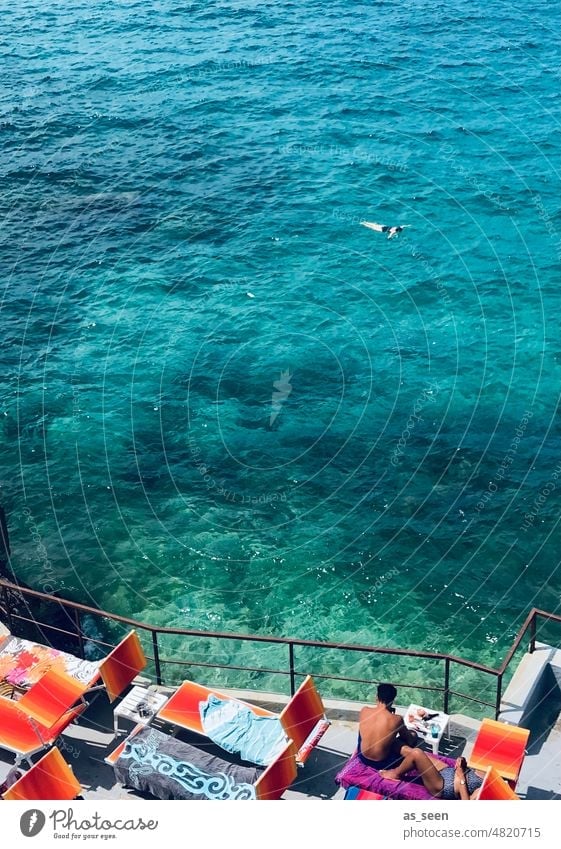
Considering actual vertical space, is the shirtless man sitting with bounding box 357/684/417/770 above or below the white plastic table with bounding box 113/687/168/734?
above

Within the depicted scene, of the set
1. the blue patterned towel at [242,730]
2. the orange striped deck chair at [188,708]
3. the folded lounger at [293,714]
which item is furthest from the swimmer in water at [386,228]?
the blue patterned towel at [242,730]

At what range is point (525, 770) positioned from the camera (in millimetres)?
16438

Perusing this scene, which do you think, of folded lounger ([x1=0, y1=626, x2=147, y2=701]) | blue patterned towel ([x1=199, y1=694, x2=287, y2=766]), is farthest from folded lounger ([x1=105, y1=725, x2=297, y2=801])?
folded lounger ([x1=0, y1=626, x2=147, y2=701])

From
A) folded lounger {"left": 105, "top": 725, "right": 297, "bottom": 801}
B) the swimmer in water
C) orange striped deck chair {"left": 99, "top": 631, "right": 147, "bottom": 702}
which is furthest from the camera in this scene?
the swimmer in water

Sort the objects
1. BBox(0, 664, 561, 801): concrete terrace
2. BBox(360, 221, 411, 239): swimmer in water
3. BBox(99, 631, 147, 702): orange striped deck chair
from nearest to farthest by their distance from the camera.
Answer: BBox(0, 664, 561, 801): concrete terrace, BBox(99, 631, 147, 702): orange striped deck chair, BBox(360, 221, 411, 239): swimmer in water

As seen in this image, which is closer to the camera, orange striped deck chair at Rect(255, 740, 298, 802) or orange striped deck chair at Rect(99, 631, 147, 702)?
orange striped deck chair at Rect(255, 740, 298, 802)

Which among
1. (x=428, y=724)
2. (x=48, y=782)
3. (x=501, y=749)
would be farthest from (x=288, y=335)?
(x=48, y=782)

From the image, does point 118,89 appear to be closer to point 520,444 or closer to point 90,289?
point 90,289

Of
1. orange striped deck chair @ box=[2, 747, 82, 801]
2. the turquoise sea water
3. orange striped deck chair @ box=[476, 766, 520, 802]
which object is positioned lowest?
the turquoise sea water

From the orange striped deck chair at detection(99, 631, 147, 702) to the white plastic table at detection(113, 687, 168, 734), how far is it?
318 mm

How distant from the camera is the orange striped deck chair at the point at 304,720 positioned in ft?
53.7

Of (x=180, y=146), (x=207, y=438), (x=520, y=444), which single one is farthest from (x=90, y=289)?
(x=520, y=444)

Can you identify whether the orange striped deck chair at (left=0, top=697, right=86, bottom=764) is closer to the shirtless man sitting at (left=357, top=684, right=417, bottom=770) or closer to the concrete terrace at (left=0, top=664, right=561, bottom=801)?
the concrete terrace at (left=0, top=664, right=561, bottom=801)

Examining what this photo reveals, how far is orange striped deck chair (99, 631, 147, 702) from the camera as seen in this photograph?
697 inches
